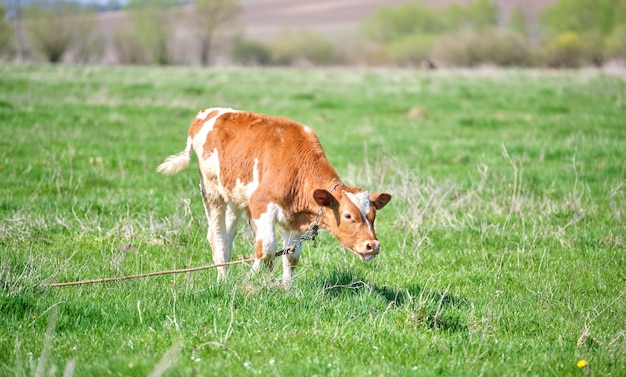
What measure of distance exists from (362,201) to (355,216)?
5.9 inches

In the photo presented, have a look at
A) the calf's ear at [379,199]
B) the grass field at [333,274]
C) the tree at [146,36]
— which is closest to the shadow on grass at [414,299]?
the grass field at [333,274]

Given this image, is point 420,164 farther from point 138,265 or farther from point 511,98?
point 511,98

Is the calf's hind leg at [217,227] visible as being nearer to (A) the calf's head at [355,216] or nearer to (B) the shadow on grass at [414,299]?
(B) the shadow on grass at [414,299]

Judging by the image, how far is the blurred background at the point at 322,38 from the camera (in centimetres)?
6581

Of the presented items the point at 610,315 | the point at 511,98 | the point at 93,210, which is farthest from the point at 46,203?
the point at 511,98

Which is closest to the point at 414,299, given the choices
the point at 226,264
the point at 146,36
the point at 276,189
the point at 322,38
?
the point at 276,189

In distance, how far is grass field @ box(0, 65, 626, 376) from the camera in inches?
201

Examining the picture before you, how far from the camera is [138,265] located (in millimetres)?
7086

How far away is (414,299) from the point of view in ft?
21.0

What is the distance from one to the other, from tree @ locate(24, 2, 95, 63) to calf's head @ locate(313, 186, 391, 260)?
69.9 m

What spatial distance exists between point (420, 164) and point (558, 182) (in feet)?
8.57

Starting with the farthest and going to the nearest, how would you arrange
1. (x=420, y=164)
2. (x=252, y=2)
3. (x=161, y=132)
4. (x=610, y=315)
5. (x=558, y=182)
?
(x=252, y=2), (x=161, y=132), (x=420, y=164), (x=558, y=182), (x=610, y=315)

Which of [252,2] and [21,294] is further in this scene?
[252,2]

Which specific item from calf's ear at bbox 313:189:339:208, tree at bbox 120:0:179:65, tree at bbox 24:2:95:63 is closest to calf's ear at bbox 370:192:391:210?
calf's ear at bbox 313:189:339:208
